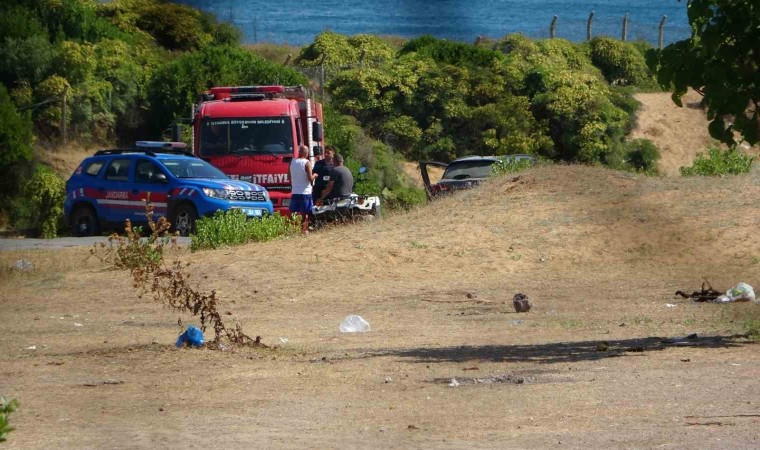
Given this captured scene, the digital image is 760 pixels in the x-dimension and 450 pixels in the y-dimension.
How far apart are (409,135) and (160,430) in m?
Result: 28.2

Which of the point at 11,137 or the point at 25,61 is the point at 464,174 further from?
the point at 25,61

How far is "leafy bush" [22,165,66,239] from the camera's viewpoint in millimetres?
26406

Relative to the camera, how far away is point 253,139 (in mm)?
23875

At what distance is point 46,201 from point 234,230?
9.52 metres

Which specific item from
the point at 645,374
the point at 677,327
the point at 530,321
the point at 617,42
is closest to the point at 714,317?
the point at 677,327

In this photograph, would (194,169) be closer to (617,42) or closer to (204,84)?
(204,84)

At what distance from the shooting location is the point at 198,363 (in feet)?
32.6

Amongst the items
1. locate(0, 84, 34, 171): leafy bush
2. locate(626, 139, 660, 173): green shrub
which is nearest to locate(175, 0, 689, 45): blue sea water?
locate(626, 139, 660, 173): green shrub

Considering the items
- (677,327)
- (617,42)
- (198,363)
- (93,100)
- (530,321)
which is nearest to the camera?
(198,363)

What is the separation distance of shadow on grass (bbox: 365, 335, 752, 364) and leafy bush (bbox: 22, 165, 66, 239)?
17138 millimetres

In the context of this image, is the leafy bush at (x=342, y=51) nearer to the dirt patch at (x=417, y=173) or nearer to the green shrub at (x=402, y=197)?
the dirt patch at (x=417, y=173)

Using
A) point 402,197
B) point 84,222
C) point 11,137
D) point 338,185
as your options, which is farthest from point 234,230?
point 402,197

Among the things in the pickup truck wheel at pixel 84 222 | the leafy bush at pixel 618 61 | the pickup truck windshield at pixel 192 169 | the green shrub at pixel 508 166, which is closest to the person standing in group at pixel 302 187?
the pickup truck windshield at pixel 192 169

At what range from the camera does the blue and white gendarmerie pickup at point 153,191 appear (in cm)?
2180
